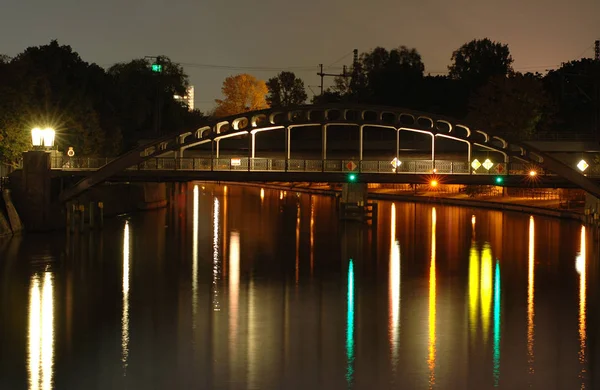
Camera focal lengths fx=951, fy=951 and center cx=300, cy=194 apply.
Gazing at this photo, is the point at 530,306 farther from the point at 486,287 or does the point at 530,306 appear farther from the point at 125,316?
the point at 125,316

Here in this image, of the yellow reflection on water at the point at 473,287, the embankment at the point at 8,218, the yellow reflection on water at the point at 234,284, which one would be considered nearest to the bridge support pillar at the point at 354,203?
the yellow reflection on water at the point at 234,284

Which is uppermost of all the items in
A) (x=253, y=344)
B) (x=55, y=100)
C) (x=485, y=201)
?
(x=55, y=100)

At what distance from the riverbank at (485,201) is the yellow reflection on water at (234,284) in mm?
28848

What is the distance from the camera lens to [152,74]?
110 meters

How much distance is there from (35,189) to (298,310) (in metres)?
27.7

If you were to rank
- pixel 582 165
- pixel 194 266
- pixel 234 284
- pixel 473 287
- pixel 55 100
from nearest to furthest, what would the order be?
pixel 234 284 < pixel 473 287 < pixel 194 266 < pixel 582 165 < pixel 55 100

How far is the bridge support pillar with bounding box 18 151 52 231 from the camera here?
58.1m

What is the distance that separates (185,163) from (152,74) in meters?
45.1

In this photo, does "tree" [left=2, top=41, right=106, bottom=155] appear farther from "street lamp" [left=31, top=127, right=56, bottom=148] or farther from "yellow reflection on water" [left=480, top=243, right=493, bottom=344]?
"yellow reflection on water" [left=480, top=243, right=493, bottom=344]

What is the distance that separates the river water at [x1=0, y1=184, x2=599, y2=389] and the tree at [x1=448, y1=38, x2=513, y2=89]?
7963cm

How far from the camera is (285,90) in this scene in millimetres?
168250

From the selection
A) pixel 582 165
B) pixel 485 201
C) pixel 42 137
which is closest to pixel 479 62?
pixel 485 201

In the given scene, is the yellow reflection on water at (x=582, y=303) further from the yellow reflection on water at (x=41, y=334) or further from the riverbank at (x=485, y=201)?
the yellow reflection on water at (x=41, y=334)

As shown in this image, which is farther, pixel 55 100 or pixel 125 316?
pixel 55 100
